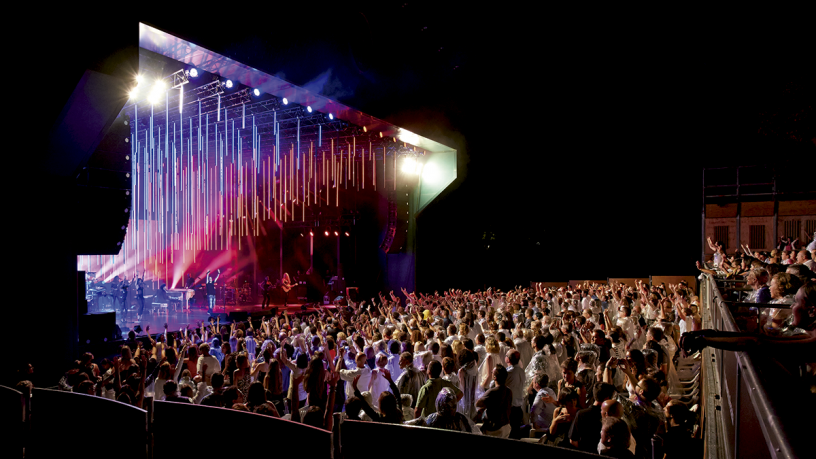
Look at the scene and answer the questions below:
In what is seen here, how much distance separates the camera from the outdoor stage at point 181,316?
1483 centimetres

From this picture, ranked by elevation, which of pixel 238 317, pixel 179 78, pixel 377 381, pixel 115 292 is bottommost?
pixel 238 317

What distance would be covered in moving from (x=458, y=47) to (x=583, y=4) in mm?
3418

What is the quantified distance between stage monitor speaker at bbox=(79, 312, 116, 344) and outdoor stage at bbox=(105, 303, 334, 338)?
3.02 m

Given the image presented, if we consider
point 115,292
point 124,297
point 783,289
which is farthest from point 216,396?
point 115,292

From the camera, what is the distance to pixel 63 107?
6688 millimetres

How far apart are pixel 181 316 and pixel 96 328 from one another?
7866 millimetres

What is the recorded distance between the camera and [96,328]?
9945 millimetres

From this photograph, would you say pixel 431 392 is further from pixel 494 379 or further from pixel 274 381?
pixel 274 381

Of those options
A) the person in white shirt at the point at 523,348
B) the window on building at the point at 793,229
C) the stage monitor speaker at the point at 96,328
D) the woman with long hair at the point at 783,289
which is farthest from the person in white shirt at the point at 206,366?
→ the window on building at the point at 793,229

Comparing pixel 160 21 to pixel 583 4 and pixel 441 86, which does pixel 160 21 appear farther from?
pixel 583 4

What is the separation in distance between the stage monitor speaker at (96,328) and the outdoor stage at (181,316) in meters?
3.02

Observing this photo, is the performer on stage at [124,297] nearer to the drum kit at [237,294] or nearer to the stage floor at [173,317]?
the stage floor at [173,317]

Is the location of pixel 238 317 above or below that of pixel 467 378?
below

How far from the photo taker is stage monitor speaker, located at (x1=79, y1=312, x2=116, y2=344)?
961 centimetres
